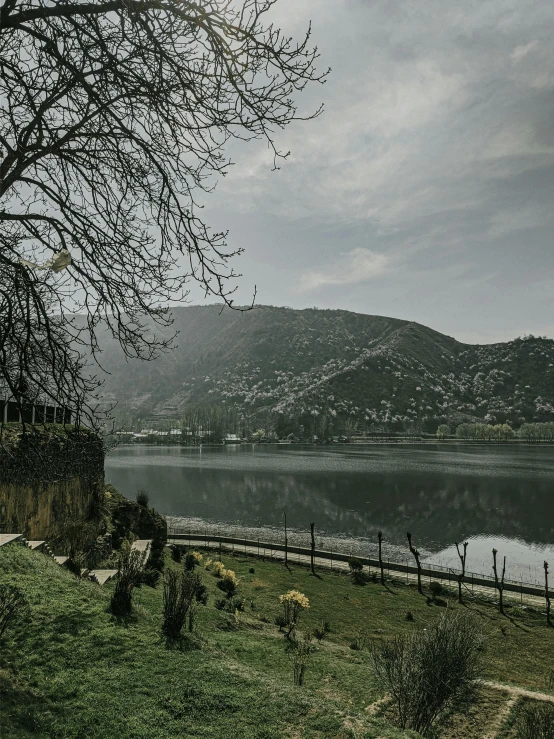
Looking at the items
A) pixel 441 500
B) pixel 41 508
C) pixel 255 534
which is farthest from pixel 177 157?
pixel 441 500

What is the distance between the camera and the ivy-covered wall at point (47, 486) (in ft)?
45.6

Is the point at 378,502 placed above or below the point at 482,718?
below

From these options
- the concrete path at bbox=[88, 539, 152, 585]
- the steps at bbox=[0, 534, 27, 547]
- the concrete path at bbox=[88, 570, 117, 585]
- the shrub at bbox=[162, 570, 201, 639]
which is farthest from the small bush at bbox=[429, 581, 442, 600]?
the shrub at bbox=[162, 570, 201, 639]

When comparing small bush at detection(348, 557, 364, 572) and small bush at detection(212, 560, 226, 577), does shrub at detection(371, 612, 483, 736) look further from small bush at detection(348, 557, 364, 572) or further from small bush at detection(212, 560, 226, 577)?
small bush at detection(348, 557, 364, 572)

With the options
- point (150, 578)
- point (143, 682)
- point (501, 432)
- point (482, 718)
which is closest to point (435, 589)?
point (150, 578)

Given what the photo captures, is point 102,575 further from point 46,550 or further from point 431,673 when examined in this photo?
point 431,673

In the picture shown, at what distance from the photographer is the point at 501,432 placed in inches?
7121

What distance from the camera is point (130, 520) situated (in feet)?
89.7

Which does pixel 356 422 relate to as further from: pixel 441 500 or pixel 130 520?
pixel 130 520

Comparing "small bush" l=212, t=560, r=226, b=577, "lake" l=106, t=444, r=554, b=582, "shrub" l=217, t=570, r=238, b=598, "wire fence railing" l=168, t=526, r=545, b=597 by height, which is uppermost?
"shrub" l=217, t=570, r=238, b=598

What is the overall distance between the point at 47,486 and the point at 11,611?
10626 millimetres

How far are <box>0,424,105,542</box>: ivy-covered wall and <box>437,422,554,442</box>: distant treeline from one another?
601 feet

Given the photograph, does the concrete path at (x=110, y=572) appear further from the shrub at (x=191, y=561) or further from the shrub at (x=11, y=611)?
the shrub at (x=11, y=611)

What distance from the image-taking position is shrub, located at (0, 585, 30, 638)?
227 inches
